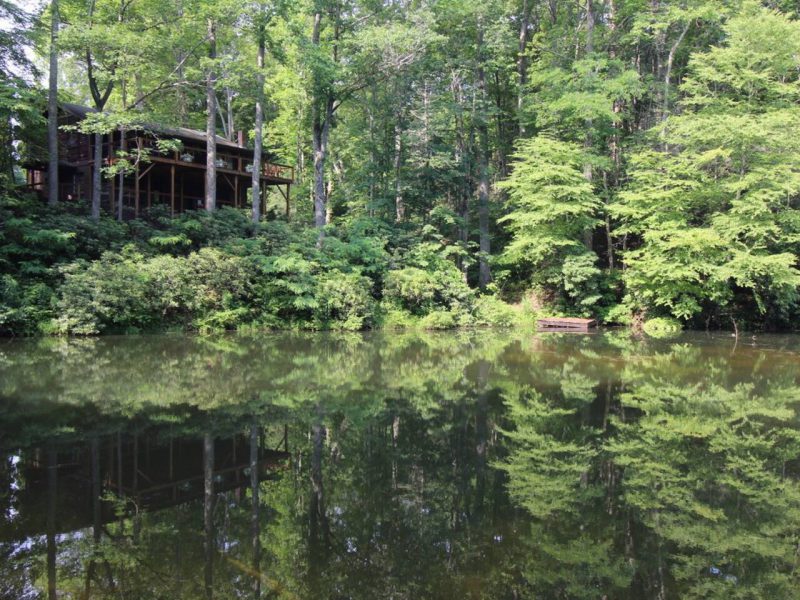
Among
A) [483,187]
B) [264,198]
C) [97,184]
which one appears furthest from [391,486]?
[264,198]

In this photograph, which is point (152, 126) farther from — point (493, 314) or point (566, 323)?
point (566, 323)

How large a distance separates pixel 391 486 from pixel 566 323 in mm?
17143

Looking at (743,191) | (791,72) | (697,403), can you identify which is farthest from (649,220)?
(697,403)

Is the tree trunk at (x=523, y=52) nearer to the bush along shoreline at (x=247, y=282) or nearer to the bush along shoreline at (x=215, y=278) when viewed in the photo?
the bush along shoreline at (x=247, y=282)

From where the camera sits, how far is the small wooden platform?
20414mm

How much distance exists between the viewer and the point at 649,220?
2048 centimetres

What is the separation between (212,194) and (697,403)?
59.7ft

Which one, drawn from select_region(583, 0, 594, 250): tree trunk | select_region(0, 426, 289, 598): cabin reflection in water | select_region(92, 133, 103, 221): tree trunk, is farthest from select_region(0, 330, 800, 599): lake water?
select_region(583, 0, 594, 250): tree trunk

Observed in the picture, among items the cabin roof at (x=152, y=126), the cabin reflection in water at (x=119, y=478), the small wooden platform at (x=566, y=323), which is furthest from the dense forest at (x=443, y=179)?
the cabin reflection in water at (x=119, y=478)

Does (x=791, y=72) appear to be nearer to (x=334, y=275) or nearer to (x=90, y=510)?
(x=334, y=275)

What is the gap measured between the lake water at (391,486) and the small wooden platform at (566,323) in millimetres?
10753

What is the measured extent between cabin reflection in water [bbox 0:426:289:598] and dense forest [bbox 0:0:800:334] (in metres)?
10.4

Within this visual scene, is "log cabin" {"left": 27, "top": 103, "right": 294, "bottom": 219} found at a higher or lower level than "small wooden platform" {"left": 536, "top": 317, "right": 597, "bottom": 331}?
higher

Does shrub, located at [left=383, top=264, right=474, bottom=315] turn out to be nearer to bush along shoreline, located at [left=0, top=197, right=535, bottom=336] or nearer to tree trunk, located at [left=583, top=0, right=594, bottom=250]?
bush along shoreline, located at [left=0, top=197, right=535, bottom=336]
